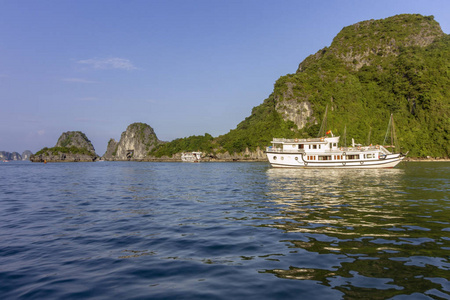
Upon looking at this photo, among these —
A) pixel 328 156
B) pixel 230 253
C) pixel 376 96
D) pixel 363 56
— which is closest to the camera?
pixel 230 253

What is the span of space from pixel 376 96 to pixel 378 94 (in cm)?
152

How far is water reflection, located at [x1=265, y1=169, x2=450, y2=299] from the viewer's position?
5.87 metres

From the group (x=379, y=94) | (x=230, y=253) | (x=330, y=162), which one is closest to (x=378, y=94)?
(x=379, y=94)

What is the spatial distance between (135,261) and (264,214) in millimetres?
7953

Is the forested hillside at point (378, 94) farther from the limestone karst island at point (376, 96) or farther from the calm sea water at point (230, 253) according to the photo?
the calm sea water at point (230, 253)

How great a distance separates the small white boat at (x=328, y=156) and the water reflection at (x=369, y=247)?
40971mm

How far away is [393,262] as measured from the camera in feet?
23.3

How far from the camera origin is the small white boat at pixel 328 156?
54.1m

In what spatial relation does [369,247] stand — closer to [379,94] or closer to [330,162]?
[330,162]

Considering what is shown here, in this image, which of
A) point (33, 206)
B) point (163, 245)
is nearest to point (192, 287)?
point (163, 245)

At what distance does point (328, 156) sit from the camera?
57438 mm

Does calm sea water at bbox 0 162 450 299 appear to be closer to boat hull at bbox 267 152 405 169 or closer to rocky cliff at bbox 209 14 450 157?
boat hull at bbox 267 152 405 169

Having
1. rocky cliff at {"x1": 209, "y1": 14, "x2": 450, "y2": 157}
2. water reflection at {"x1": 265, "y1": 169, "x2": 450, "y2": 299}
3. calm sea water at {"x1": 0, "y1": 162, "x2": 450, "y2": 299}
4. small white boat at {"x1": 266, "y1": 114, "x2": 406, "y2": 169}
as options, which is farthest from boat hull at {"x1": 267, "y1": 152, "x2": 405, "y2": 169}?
rocky cliff at {"x1": 209, "y1": 14, "x2": 450, "y2": 157}

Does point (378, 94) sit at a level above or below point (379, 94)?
above
